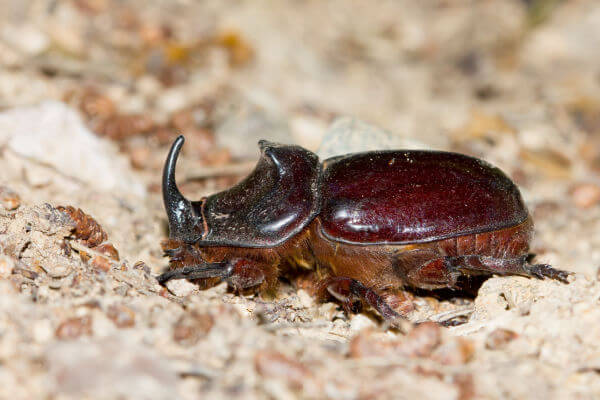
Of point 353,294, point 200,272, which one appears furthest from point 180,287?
point 353,294

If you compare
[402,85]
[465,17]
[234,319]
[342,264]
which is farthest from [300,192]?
[465,17]

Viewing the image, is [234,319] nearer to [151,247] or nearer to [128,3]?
[151,247]

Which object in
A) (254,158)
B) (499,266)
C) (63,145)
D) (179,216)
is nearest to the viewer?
(499,266)

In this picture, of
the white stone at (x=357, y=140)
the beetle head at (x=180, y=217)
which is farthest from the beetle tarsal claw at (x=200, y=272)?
the white stone at (x=357, y=140)

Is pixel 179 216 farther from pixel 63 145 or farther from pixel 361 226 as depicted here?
pixel 63 145

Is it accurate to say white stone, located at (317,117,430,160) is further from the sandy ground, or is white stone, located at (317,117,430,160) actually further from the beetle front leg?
the beetle front leg

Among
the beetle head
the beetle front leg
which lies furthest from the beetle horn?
the beetle front leg

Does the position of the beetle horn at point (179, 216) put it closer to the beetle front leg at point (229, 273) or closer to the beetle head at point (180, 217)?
the beetle head at point (180, 217)
